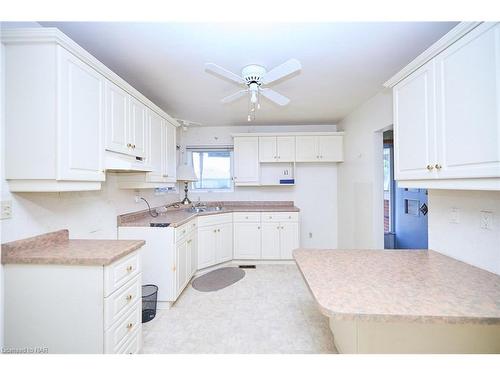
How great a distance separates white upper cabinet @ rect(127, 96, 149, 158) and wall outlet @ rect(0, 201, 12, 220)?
A: 917mm

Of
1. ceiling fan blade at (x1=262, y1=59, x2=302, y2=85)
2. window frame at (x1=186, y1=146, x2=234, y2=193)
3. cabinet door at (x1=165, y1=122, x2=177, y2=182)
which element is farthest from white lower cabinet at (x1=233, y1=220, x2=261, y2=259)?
ceiling fan blade at (x1=262, y1=59, x2=302, y2=85)

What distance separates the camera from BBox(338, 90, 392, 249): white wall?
2.79 meters

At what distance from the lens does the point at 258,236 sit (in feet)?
11.6

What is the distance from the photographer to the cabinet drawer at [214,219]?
3.15 m

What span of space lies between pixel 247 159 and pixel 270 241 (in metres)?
1.47

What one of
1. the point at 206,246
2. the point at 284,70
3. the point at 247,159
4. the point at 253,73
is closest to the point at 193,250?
the point at 206,246

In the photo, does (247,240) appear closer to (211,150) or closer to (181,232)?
(181,232)

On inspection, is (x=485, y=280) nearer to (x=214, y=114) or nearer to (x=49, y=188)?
(x=49, y=188)

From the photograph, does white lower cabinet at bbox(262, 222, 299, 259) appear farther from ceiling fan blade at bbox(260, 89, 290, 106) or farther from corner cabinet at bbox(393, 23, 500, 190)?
corner cabinet at bbox(393, 23, 500, 190)

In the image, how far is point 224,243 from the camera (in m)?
3.43

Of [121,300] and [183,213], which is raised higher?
[183,213]

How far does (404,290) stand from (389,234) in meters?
3.87

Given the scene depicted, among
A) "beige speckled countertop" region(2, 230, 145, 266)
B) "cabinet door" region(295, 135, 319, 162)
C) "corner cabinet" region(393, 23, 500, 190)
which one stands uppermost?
"cabinet door" region(295, 135, 319, 162)

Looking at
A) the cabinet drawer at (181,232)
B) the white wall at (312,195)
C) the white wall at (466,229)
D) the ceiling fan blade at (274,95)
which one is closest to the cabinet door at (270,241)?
the white wall at (312,195)
